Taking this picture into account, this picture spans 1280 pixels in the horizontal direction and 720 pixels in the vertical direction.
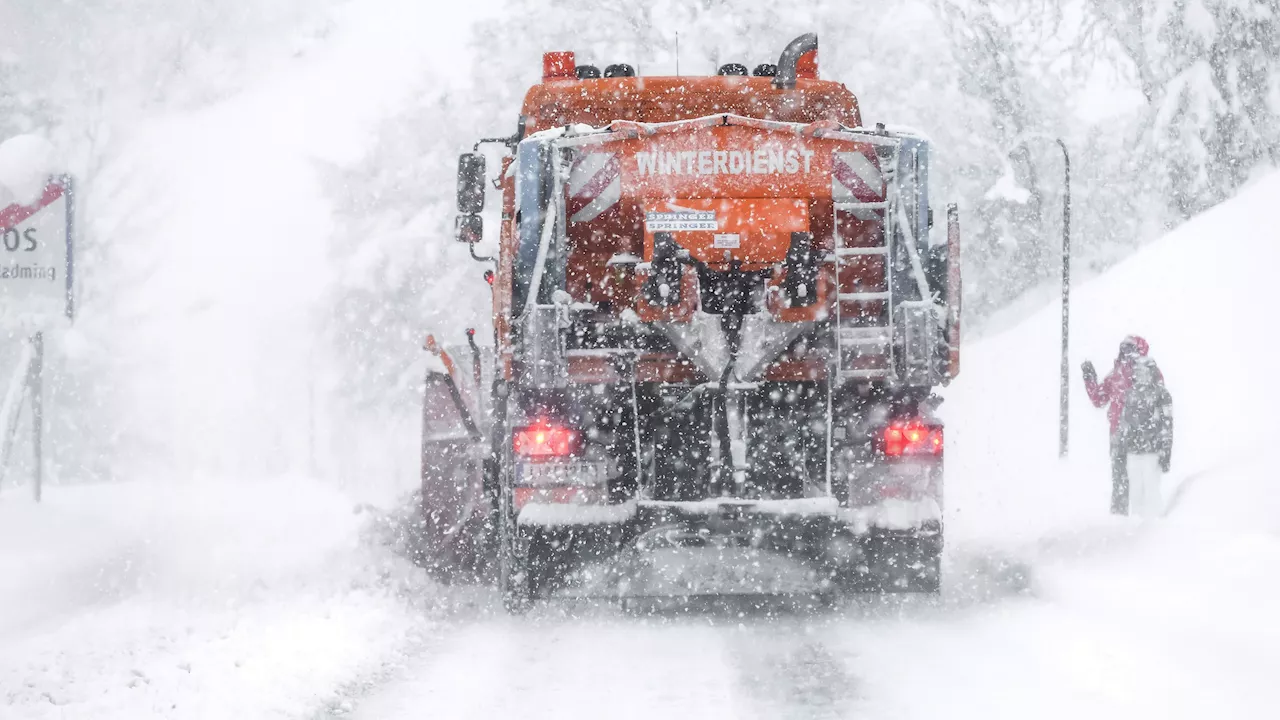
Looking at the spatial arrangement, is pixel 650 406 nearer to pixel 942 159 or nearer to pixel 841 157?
pixel 841 157

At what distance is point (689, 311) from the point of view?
25.5 ft

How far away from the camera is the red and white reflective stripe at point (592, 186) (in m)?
8.26

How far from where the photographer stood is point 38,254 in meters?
11.1

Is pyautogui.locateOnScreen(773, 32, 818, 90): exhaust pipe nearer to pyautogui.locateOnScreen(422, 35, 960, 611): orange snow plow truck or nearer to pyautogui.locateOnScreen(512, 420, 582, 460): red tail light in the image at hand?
pyautogui.locateOnScreen(422, 35, 960, 611): orange snow plow truck

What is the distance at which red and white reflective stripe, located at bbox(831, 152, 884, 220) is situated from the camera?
8312 millimetres

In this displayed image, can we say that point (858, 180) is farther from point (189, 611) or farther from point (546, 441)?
point (189, 611)

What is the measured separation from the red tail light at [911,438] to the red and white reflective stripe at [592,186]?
6.02ft

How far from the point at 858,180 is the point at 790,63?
5.16 ft

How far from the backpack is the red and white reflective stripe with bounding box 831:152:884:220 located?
4.53 m

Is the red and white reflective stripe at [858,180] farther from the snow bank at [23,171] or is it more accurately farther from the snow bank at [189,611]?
the snow bank at [23,171]

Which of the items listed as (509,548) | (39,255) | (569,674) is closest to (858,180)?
(509,548)

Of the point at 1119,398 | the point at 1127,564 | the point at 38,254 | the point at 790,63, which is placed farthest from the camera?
the point at 1119,398


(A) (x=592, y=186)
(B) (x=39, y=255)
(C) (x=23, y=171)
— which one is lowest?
(B) (x=39, y=255)

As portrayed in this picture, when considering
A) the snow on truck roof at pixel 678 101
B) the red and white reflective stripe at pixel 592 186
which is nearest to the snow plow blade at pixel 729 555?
the red and white reflective stripe at pixel 592 186
